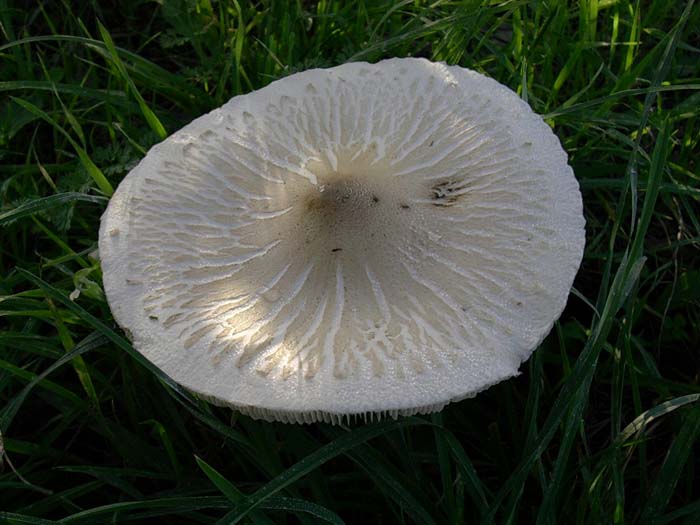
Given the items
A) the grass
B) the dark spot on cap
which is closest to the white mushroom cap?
the dark spot on cap

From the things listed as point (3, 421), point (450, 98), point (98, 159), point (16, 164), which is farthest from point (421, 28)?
point (3, 421)

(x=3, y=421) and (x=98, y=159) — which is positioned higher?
(x=98, y=159)

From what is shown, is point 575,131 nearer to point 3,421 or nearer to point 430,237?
point 430,237

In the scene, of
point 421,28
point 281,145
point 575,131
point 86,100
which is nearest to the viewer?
point 281,145

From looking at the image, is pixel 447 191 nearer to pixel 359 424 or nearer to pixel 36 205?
pixel 359 424

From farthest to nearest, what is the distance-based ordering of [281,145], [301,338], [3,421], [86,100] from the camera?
[86,100]
[281,145]
[3,421]
[301,338]

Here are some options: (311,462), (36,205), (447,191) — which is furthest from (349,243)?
(36,205)

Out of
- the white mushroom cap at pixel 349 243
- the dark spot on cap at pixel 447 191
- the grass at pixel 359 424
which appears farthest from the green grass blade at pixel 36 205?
the dark spot on cap at pixel 447 191
